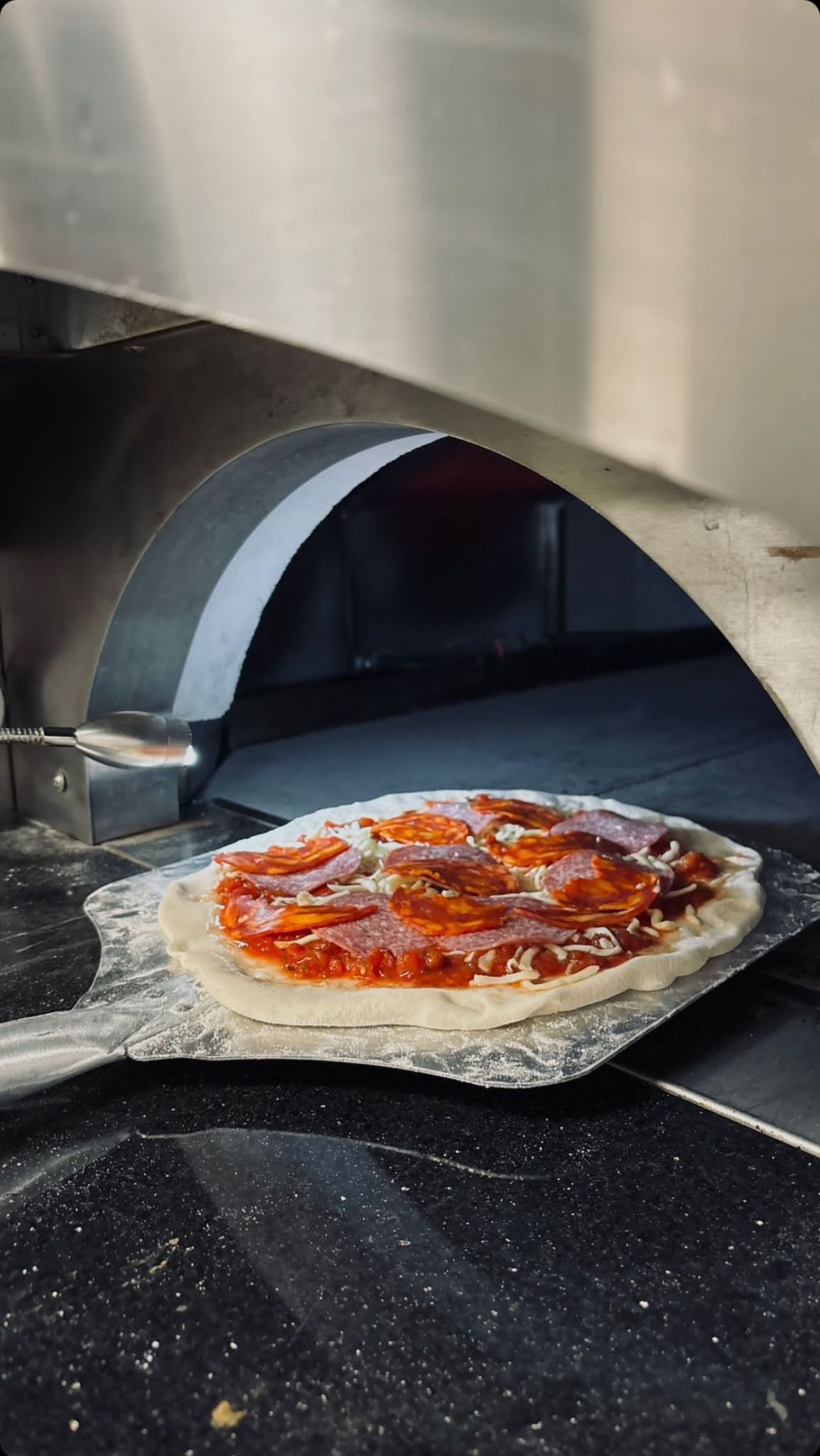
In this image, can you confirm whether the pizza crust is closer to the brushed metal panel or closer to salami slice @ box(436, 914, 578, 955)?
salami slice @ box(436, 914, 578, 955)

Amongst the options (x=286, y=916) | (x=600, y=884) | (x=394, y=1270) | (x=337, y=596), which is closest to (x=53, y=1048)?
(x=286, y=916)

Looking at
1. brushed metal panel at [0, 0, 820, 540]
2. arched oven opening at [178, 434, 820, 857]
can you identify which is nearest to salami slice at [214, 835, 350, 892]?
arched oven opening at [178, 434, 820, 857]

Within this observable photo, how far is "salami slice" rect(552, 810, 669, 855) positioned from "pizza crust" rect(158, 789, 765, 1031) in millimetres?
145

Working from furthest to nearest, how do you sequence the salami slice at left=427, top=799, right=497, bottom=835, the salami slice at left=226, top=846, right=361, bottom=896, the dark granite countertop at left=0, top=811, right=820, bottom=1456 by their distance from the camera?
1. the salami slice at left=427, top=799, right=497, bottom=835
2. the salami slice at left=226, top=846, right=361, bottom=896
3. the dark granite countertop at left=0, top=811, right=820, bottom=1456

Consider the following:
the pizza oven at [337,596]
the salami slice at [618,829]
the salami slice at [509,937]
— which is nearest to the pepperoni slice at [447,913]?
the salami slice at [509,937]

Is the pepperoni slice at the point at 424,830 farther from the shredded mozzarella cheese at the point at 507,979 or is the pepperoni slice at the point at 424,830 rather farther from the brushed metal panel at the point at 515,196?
the brushed metal panel at the point at 515,196

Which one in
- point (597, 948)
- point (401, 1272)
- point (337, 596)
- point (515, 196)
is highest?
point (515, 196)

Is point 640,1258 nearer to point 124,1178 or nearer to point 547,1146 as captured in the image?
point 547,1146

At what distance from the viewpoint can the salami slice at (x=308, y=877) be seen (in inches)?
47.5

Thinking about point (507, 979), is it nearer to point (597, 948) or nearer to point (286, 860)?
point (597, 948)

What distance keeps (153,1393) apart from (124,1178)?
23cm

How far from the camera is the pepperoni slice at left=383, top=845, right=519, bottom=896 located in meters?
1.21

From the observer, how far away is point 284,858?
1312mm

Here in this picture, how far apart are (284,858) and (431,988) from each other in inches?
14.4
